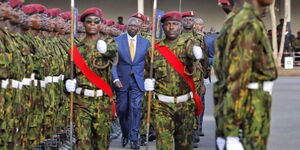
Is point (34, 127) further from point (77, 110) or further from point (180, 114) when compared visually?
point (180, 114)

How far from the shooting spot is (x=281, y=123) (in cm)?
1641

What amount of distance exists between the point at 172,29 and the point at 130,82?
3.78 m

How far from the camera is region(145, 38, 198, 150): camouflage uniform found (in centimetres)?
942

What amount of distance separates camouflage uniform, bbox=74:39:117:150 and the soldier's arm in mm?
3840

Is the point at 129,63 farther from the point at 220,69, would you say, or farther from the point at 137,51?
the point at 220,69

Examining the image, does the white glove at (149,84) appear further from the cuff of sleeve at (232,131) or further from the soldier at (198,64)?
the cuff of sleeve at (232,131)

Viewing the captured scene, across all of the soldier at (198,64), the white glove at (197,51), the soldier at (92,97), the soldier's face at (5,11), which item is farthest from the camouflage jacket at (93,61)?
the soldier at (198,64)

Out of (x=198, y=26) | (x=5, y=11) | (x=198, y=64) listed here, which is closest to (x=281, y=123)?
(x=198, y=26)

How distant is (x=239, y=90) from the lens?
616 cm

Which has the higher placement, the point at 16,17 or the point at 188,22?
the point at 188,22

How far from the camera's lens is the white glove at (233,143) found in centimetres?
609

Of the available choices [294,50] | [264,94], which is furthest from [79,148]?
[294,50]

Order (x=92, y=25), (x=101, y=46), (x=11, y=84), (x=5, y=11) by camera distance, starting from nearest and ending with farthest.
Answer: (x=11, y=84) → (x=5, y=11) → (x=101, y=46) → (x=92, y=25)

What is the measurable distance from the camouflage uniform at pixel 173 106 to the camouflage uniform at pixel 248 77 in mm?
3154
